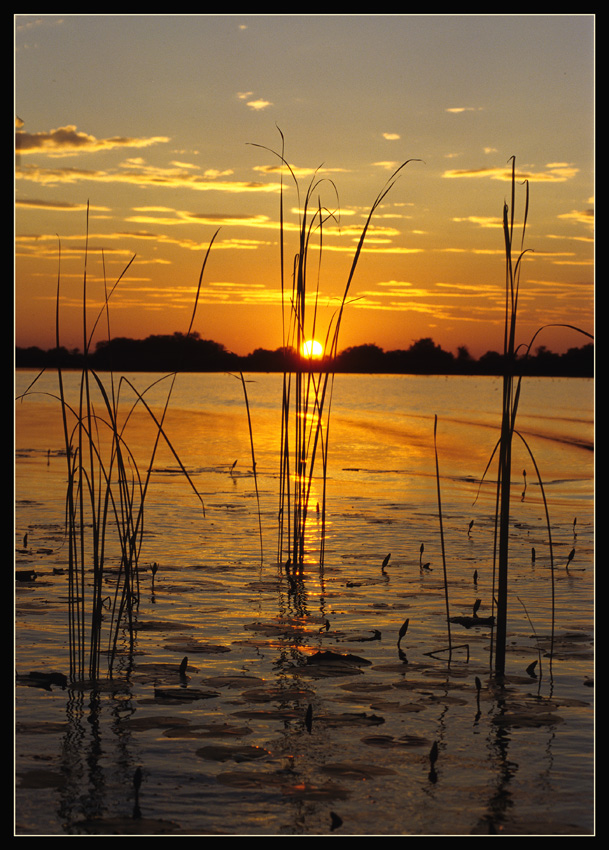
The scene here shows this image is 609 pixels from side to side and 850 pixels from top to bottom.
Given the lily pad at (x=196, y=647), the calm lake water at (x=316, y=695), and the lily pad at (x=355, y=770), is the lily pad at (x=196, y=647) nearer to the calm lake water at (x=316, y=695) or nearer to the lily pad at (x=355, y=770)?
the calm lake water at (x=316, y=695)

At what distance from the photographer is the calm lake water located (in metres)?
2.55

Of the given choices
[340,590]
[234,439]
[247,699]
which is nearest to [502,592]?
[247,699]

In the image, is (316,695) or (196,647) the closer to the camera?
(316,695)

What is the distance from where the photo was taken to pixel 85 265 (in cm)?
341

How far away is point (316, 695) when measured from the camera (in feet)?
11.3

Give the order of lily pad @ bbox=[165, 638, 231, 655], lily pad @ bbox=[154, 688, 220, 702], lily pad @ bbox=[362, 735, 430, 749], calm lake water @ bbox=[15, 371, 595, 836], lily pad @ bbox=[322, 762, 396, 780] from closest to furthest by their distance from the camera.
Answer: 1. calm lake water @ bbox=[15, 371, 595, 836]
2. lily pad @ bbox=[322, 762, 396, 780]
3. lily pad @ bbox=[362, 735, 430, 749]
4. lily pad @ bbox=[154, 688, 220, 702]
5. lily pad @ bbox=[165, 638, 231, 655]

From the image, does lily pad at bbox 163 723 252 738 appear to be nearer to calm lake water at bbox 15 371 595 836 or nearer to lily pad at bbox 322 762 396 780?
calm lake water at bbox 15 371 595 836

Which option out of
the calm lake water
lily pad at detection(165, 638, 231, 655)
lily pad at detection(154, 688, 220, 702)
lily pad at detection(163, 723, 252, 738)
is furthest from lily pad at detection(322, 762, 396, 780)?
lily pad at detection(165, 638, 231, 655)

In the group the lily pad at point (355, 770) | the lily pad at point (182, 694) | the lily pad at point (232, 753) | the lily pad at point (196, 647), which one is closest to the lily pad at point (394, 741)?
the lily pad at point (355, 770)

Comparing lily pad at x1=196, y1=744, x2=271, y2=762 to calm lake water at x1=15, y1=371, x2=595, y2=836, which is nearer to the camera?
calm lake water at x1=15, y1=371, x2=595, y2=836

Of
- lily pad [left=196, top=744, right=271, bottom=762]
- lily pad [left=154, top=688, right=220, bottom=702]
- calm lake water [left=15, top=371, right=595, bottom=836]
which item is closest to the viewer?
calm lake water [left=15, top=371, right=595, bottom=836]

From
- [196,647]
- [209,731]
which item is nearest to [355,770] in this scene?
[209,731]

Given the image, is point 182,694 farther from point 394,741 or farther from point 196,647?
point 394,741

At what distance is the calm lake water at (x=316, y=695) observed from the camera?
2.55 metres
